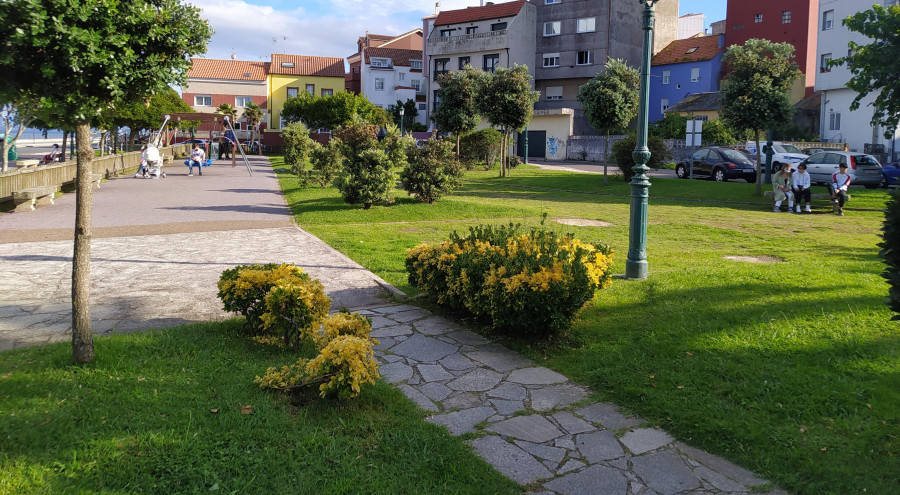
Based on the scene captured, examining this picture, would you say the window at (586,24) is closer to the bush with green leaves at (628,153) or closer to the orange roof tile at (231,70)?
the bush with green leaves at (628,153)

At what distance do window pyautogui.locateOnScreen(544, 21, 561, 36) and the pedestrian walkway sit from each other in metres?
49.8

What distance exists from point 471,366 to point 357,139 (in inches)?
445

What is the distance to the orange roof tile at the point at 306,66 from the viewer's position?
80188mm

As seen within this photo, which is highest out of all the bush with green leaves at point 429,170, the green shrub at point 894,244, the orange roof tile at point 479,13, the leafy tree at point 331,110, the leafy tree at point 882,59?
the orange roof tile at point 479,13

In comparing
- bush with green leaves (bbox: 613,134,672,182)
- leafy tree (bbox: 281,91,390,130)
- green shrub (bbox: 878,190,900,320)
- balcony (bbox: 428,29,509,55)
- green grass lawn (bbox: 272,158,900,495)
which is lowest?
green grass lawn (bbox: 272,158,900,495)

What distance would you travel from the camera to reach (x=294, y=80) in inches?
3157

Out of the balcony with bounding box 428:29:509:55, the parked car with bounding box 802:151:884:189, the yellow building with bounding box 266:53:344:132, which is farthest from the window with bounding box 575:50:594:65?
the yellow building with bounding box 266:53:344:132

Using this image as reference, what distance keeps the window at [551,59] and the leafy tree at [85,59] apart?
5699 cm

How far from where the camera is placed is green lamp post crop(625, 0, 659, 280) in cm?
816

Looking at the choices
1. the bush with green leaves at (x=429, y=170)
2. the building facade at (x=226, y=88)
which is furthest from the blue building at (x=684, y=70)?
the building facade at (x=226, y=88)

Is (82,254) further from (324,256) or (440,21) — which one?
(440,21)

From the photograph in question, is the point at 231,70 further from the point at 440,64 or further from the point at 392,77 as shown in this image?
the point at 440,64

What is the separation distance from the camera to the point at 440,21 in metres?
64.4

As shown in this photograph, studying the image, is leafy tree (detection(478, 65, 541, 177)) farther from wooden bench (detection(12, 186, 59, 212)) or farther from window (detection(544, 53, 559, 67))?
window (detection(544, 53, 559, 67))
